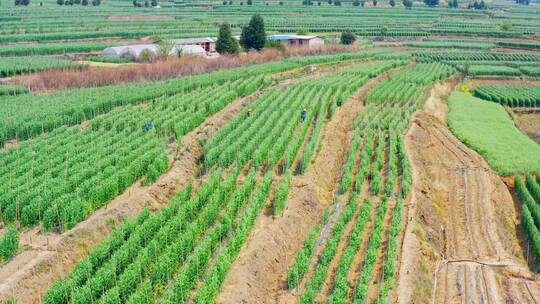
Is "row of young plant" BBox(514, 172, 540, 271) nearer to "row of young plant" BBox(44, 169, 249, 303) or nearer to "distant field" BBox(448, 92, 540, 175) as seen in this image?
"distant field" BBox(448, 92, 540, 175)

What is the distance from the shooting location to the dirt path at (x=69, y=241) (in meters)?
15.2

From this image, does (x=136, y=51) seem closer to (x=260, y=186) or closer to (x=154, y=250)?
(x=260, y=186)

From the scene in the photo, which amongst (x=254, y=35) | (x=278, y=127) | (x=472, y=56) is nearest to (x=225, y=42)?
(x=254, y=35)

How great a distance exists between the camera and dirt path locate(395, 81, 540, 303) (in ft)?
63.0

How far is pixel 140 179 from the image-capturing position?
23031 mm

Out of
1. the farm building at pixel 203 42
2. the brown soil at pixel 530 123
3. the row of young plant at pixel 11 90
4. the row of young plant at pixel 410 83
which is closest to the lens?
the row of young plant at pixel 11 90

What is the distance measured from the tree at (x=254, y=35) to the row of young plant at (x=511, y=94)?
21573mm

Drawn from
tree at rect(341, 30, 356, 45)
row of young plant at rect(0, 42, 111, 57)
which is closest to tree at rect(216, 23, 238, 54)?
row of young plant at rect(0, 42, 111, 57)

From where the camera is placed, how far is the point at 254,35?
2333 inches

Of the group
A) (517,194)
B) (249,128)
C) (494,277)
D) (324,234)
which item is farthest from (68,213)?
(517,194)

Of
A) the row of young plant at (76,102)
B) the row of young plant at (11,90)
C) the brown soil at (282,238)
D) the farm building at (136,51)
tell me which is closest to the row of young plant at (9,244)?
the brown soil at (282,238)

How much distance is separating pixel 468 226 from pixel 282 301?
1105 cm

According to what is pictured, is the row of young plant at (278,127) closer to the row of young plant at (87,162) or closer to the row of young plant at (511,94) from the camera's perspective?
the row of young plant at (87,162)

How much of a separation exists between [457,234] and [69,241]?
49.9ft
